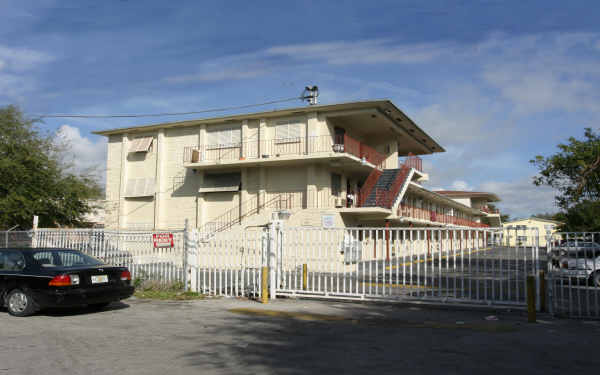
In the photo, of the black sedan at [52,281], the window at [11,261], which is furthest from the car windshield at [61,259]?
the window at [11,261]

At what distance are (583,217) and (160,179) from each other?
24.1 metres

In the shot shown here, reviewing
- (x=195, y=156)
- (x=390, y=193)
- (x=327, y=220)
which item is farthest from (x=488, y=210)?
(x=327, y=220)

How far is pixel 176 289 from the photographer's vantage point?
13.2m

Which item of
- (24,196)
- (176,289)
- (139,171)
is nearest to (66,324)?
(176,289)

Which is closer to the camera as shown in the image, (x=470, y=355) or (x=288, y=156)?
(x=470, y=355)

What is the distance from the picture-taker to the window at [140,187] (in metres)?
32.5

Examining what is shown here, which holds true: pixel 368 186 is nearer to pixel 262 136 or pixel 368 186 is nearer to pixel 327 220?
pixel 327 220

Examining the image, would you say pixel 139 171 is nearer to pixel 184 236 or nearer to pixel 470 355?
pixel 184 236

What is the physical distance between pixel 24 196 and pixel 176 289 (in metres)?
9.50

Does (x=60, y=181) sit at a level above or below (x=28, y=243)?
above

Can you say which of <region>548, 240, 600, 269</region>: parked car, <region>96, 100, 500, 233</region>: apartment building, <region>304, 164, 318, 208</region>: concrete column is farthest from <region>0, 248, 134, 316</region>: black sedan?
<region>304, 164, 318, 208</region>: concrete column

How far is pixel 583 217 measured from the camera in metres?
18.2

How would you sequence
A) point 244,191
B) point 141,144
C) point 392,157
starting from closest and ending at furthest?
1. point 244,191
2. point 141,144
3. point 392,157

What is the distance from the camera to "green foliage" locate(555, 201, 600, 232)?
17562mm
